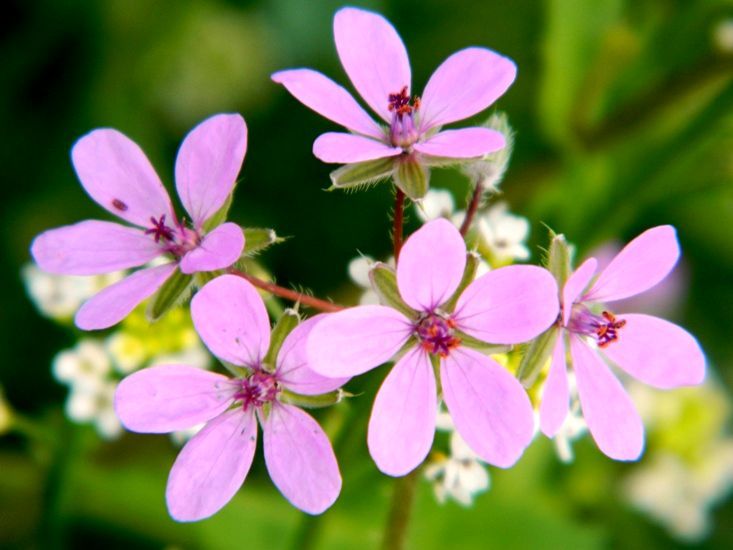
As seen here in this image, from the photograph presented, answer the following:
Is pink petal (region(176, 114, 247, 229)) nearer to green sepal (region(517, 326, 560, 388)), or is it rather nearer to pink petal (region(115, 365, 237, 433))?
pink petal (region(115, 365, 237, 433))

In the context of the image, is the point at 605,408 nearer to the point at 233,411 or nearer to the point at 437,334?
the point at 437,334

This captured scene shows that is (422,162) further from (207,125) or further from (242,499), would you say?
(242,499)

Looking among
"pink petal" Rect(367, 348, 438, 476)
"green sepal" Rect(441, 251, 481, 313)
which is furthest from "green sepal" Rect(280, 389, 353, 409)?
"green sepal" Rect(441, 251, 481, 313)

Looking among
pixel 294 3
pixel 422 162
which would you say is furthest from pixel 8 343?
pixel 422 162

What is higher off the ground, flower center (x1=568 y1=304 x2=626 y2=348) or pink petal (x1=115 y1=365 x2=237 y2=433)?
flower center (x1=568 y1=304 x2=626 y2=348)

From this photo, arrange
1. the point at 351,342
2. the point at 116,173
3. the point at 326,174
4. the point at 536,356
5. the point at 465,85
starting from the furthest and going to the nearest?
the point at 326,174, the point at 116,173, the point at 465,85, the point at 536,356, the point at 351,342

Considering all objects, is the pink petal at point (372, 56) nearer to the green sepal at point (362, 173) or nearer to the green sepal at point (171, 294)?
the green sepal at point (362, 173)

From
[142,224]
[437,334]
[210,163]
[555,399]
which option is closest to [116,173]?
[142,224]
